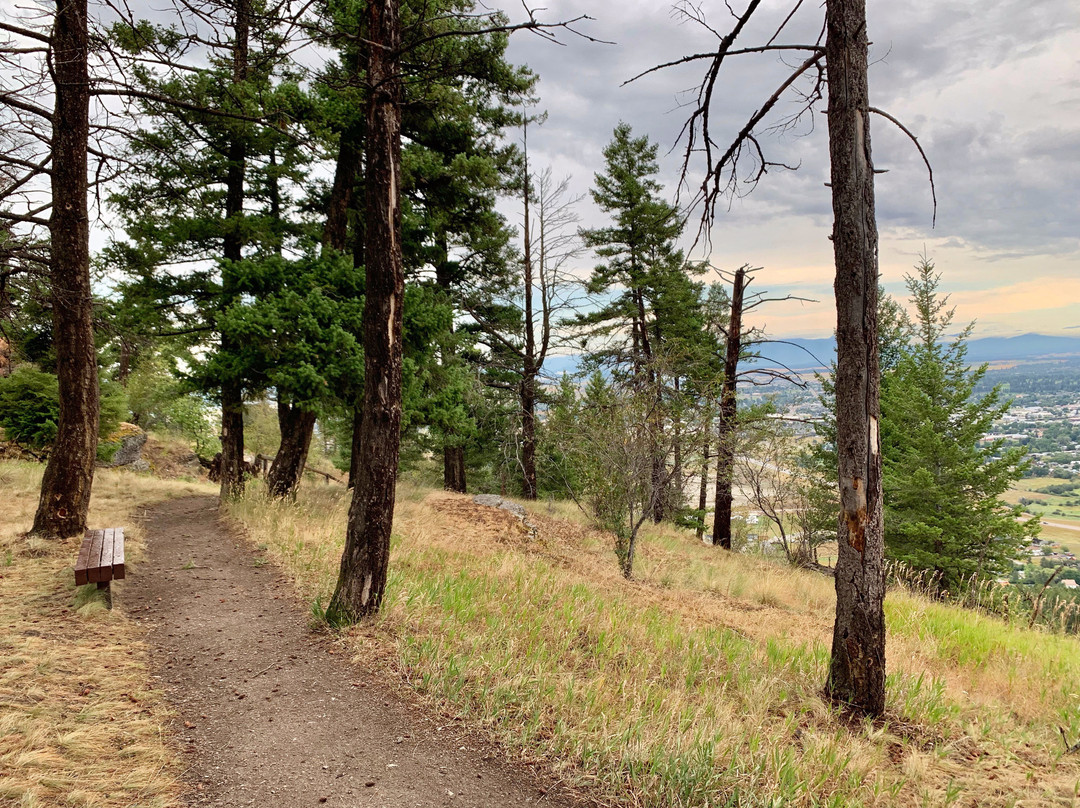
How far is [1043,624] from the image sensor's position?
8367 mm

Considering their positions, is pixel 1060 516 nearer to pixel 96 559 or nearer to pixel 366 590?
pixel 366 590

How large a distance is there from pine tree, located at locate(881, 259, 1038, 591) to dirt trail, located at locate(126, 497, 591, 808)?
1791 cm

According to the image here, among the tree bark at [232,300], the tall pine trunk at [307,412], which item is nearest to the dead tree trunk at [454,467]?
the tree bark at [232,300]

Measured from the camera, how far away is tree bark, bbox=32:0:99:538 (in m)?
7.17

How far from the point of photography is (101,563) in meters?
5.08

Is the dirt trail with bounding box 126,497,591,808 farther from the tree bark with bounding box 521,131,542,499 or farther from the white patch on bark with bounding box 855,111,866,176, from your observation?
the tree bark with bounding box 521,131,542,499

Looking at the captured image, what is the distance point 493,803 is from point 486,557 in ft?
17.4

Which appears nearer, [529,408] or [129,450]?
[529,408]

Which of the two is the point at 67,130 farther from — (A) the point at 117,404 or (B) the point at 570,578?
(A) the point at 117,404

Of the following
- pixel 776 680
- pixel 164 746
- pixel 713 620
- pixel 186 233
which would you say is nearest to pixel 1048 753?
pixel 776 680

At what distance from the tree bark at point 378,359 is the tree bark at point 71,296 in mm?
5034

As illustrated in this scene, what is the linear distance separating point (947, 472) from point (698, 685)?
17.7m

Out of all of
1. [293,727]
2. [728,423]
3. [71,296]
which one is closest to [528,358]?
[728,423]

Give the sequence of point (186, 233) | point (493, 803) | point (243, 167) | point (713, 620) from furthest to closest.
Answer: point (243, 167)
point (186, 233)
point (713, 620)
point (493, 803)
